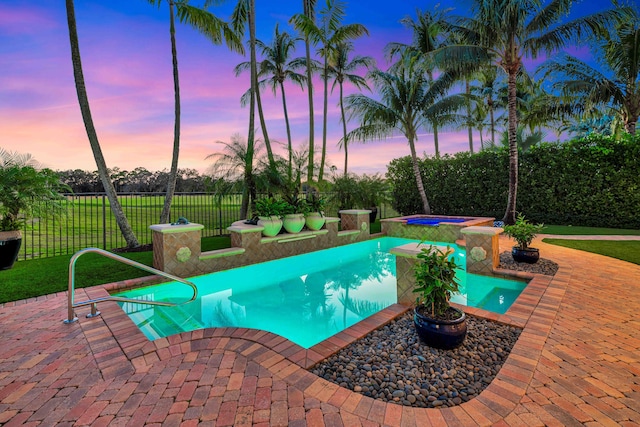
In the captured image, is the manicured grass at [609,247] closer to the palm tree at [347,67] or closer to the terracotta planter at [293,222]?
the terracotta planter at [293,222]

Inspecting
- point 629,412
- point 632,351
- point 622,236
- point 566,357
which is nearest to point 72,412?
point 629,412

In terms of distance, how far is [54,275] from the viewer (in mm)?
4910

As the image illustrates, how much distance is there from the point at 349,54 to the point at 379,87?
4.40 meters

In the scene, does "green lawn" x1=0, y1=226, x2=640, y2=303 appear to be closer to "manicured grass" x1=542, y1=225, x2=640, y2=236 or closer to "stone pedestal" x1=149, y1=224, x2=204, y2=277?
"stone pedestal" x1=149, y1=224, x2=204, y2=277

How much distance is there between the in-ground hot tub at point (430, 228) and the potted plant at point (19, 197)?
8.86 m

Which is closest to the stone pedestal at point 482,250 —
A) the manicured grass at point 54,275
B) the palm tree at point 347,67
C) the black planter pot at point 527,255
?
the black planter pot at point 527,255

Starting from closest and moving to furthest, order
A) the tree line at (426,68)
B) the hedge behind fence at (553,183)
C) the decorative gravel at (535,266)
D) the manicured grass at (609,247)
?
the decorative gravel at (535,266) < the manicured grass at (609,247) < the tree line at (426,68) < the hedge behind fence at (553,183)

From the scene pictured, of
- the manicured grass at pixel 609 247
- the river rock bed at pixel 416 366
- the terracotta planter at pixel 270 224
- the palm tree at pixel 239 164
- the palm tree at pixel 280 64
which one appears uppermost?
the palm tree at pixel 280 64

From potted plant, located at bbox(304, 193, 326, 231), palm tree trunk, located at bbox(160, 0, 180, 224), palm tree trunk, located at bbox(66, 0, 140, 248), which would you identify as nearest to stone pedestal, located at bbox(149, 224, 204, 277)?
palm tree trunk, located at bbox(66, 0, 140, 248)

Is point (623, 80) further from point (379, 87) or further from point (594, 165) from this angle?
point (379, 87)

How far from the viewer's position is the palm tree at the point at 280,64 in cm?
1303

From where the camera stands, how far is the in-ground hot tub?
8969 millimetres

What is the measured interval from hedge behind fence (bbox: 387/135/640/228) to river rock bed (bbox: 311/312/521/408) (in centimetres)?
1057

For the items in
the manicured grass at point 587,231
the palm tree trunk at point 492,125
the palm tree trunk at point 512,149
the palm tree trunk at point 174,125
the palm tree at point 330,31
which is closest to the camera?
the palm tree trunk at point 174,125
